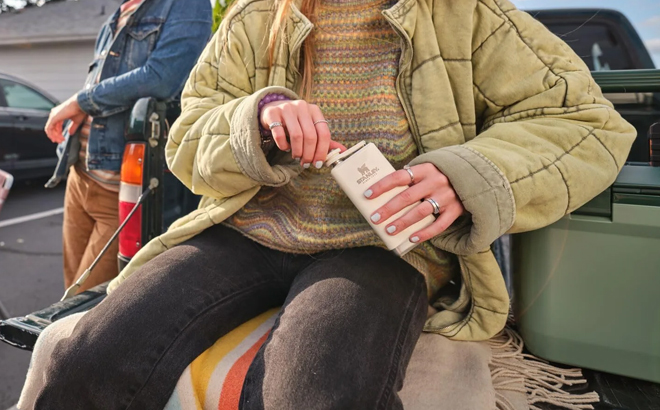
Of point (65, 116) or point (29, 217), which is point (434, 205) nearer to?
point (65, 116)

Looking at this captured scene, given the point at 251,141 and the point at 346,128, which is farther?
the point at 346,128

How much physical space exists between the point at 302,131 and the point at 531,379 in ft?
2.53

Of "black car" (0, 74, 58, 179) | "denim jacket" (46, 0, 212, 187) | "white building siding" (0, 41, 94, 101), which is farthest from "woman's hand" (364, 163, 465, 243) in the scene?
"white building siding" (0, 41, 94, 101)

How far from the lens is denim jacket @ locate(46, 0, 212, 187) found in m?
2.00

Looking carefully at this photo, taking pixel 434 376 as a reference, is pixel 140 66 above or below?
above

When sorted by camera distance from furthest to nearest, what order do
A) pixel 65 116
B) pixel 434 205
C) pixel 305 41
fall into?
pixel 65 116 < pixel 305 41 < pixel 434 205

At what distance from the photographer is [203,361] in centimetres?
104

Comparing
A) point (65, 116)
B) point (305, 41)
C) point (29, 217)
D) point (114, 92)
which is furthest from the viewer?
point (29, 217)

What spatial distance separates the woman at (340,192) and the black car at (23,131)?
598cm

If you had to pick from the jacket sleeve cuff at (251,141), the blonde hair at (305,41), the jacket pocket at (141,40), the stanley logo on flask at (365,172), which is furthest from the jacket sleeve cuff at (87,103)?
the stanley logo on flask at (365,172)

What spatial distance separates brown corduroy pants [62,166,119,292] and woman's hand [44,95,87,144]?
181 mm

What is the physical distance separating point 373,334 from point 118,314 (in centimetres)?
54

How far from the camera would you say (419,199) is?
93 centimetres

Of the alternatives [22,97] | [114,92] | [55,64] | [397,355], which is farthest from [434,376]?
[55,64]
